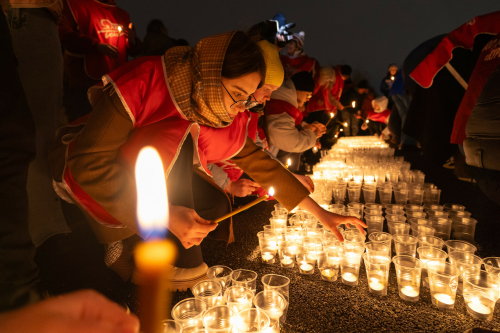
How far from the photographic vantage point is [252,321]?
3.56ft

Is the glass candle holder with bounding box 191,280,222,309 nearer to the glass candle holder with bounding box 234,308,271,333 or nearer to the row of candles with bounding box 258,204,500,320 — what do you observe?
the glass candle holder with bounding box 234,308,271,333

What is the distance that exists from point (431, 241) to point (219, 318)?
1449 mm

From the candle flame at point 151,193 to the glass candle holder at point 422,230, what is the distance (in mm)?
1691

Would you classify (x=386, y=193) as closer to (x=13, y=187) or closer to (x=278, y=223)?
(x=278, y=223)

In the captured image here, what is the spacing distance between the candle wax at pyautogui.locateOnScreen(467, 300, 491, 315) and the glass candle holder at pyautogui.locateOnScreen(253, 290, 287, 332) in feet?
2.93

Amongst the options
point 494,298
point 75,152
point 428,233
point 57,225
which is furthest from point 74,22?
point 494,298

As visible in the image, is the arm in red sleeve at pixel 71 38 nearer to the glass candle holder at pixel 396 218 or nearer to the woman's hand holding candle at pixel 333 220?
the woman's hand holding candle at pixel 333 220

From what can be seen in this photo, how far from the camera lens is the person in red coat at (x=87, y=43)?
95.0 inches

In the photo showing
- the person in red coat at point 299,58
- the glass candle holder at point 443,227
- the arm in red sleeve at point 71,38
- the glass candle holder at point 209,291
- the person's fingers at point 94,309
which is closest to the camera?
the person's fingers at point 94,309

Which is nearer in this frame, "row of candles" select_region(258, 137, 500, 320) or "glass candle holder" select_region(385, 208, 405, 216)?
"row of candles" select_region(258, 137, 500, 320)

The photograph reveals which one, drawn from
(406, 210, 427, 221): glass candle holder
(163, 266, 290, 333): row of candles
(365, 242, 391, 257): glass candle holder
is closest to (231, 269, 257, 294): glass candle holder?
(163, 266, 290, 333): row of candles

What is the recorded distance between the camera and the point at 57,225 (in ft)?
6.26

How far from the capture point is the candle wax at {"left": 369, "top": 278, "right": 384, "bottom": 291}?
4.75 feet

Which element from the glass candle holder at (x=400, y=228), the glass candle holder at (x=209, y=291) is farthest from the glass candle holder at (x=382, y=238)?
the glass candle holder at (x=209, y=291)
